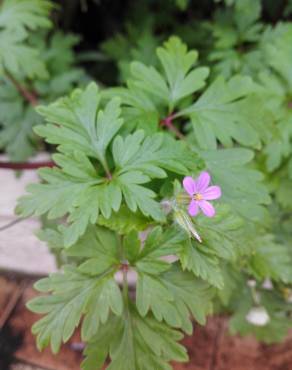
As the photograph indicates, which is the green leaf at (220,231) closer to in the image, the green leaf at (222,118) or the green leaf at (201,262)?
the green leaf at (201,262)

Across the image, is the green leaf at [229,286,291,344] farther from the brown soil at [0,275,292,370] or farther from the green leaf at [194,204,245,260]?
the green leaf at [194,204,245,260]

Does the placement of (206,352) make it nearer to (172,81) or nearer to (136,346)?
(136,346)

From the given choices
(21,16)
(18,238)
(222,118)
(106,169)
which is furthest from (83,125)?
(18,238)

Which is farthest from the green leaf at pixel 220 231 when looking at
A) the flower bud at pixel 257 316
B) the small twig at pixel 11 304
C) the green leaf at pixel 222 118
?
the small twig at pixel 11 304

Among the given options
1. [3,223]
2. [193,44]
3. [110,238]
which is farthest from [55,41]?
[110,238]

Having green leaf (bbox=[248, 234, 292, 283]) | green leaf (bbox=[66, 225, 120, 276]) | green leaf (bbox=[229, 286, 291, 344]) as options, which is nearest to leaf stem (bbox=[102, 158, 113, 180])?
green leaf (bbox=[66, 225, 120, 276])
